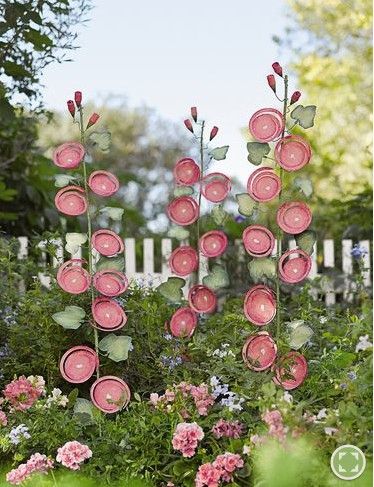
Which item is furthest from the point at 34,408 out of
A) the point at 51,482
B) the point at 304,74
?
the point at 304,74

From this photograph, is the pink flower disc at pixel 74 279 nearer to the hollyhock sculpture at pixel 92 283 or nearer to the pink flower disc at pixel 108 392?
the hollyhock sculpture at pixel 92 283

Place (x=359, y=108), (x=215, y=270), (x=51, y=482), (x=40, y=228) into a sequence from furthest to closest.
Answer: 1. (x=359, y=108)
2. (x=40, y=228)
3. (x=215, y=270)
4. (x=51, y=482)

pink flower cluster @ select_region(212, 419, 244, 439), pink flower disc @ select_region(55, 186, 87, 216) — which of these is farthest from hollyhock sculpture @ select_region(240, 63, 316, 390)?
pink flower disc @ select_region(55, 186, 87, 216)

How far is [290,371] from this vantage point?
127 inches

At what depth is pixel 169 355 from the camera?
360 centimetres

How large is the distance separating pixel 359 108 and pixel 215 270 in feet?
31.6

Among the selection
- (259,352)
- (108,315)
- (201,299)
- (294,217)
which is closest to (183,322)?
(201,299)

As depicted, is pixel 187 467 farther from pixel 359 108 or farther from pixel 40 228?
pixel 359 108

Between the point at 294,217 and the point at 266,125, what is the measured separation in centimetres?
35

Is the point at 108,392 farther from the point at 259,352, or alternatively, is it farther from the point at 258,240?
the point at 258,240

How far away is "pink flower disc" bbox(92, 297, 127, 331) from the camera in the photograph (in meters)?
3.38

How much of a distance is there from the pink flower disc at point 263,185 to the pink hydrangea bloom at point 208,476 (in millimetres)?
966

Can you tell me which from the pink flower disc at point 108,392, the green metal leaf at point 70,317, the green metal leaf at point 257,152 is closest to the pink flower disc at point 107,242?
the green metal leaf at point 70,317

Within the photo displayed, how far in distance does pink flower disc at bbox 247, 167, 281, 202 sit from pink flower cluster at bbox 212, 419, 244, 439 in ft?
2.64
